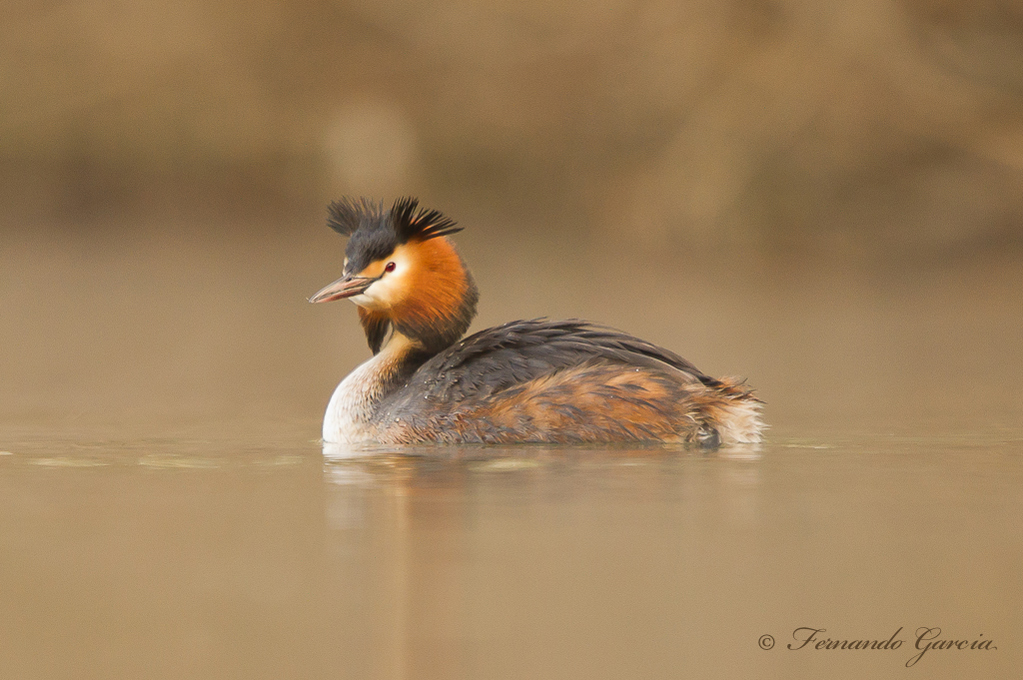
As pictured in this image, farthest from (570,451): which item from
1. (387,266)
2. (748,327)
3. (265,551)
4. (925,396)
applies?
(748,327)

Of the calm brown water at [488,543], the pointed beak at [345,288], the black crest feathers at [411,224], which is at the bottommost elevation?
the calm brown water at [488,543]

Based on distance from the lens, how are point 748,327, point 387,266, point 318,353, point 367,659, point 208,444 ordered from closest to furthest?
point 367,659, point 208,444, point 387,266, point 318,353, point 748,327

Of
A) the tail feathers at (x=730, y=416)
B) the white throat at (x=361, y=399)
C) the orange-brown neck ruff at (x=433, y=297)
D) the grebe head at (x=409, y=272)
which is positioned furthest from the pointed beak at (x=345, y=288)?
the tail feathers at (x=730, y=416)

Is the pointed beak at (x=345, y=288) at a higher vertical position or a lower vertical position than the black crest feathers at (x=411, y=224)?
lower

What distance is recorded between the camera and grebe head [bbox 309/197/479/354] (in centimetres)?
735

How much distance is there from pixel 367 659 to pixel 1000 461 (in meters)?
3.30

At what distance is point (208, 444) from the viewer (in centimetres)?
688

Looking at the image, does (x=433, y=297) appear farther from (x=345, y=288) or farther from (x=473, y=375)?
(x=473, y=375)

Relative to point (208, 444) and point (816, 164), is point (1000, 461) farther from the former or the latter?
point (816, 164)

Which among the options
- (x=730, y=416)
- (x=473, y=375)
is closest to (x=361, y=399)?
(x=473, y=375)

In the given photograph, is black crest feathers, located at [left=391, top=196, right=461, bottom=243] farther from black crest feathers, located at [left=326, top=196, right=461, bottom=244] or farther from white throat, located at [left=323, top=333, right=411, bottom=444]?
white throat, located at [left=323, top=333, right=411, bottom=444]

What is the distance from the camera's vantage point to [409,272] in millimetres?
7402

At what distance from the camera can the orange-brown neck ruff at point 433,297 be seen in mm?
7414

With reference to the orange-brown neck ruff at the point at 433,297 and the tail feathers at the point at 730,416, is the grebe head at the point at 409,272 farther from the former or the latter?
the tail feathers at the point at 730,416
